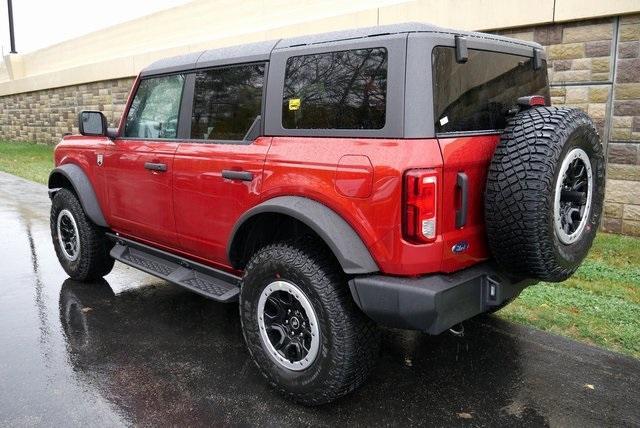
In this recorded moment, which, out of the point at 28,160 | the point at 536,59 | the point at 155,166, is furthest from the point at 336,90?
the point at 28,160

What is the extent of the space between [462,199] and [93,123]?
3.14 m

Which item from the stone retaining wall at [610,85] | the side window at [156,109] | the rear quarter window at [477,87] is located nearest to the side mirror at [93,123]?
the side window at [156,109]

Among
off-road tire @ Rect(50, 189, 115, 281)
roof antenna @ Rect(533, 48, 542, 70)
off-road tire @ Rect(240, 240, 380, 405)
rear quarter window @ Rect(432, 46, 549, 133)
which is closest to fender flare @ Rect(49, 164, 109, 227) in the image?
off-road tire @ Rect(50, 189, 115, 281)

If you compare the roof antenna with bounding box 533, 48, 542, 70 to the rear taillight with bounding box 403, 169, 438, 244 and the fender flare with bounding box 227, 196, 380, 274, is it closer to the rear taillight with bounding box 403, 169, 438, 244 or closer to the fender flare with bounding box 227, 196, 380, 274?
the rear taillight with bounding box 403, 169, 438, 244

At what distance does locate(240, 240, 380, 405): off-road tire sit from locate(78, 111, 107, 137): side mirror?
217 centimetres

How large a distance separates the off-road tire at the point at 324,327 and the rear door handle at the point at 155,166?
1211 millimetres

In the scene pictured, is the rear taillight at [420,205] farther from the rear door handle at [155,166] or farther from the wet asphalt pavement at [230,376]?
the rear door handle at [155,166]

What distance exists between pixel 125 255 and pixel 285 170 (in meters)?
2.14

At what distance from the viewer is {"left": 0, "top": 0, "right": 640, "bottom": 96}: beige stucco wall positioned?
21.1ft

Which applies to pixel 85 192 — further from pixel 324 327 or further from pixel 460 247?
pixel 460 247

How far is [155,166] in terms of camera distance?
3.83 m

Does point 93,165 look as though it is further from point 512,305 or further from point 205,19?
point 205,19

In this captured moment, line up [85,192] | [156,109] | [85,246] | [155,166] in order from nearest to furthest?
[155,166]
[156,109]
[85,192]
[85,246]

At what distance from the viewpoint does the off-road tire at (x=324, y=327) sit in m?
2.67
